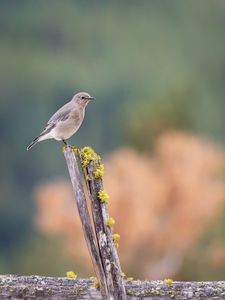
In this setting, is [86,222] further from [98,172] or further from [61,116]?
[61,116]

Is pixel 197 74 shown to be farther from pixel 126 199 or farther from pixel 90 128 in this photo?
pixel 126 199

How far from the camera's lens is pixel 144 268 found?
62.5ft

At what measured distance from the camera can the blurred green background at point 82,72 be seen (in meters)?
30.7

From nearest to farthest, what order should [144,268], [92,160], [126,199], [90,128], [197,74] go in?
1. [92,160]
2. [126,199]
3. [144,268]
4. [90,128]
5. [197,74]

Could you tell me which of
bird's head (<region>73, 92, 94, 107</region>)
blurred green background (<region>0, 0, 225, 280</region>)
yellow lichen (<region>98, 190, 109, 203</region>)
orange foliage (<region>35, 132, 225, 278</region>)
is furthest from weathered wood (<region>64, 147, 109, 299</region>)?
blurred green background (<region>0, 0, 225, 280</region>)

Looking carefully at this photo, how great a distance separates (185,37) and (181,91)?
18230mm

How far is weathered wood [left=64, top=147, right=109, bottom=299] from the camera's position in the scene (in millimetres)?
5926

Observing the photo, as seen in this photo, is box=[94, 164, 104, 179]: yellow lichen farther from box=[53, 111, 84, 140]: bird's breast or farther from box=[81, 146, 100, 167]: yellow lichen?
box=[53, 111, 84, 140]: bird's breast

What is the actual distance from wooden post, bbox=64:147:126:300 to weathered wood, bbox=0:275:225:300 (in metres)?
0.08

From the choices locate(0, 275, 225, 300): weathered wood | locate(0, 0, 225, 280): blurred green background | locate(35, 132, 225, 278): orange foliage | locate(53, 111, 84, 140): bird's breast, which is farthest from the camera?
locate(0, 0, 225, 280): blurred green background

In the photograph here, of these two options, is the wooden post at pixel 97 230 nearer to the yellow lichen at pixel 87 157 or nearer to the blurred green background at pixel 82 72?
the yellow lichen at pixel 87 157

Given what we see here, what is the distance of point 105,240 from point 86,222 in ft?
0.49

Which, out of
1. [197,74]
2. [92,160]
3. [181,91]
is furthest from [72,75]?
[92,160]

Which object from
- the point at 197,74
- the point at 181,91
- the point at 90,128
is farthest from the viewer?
the point at 197,74
